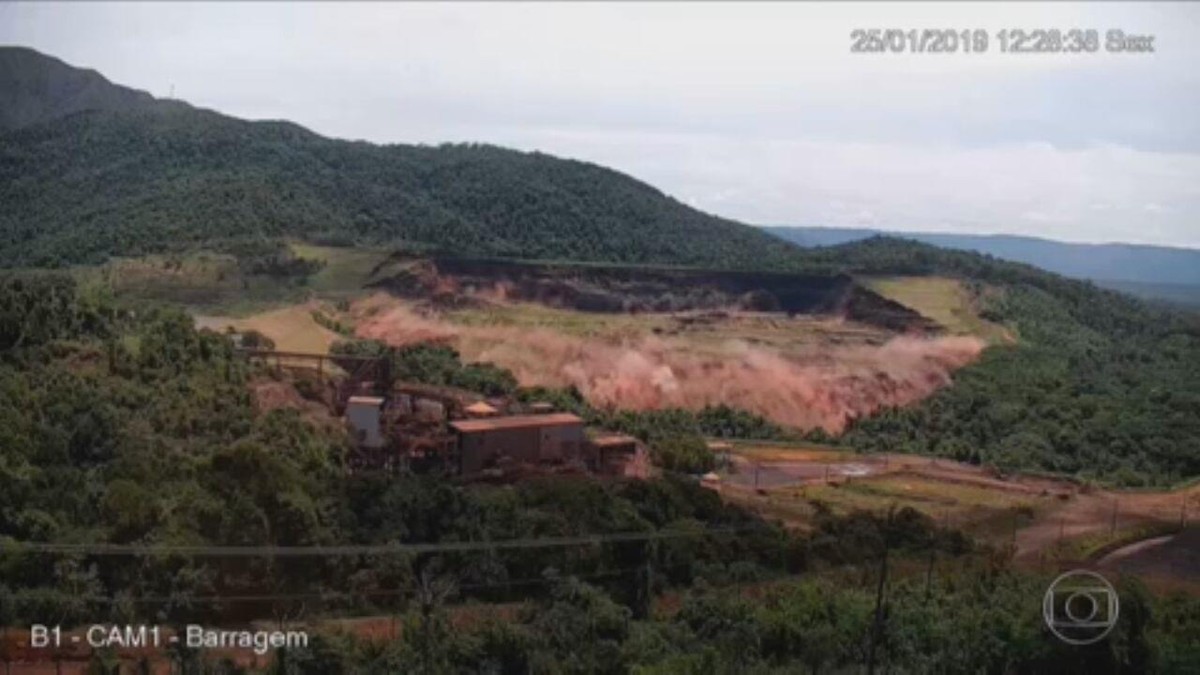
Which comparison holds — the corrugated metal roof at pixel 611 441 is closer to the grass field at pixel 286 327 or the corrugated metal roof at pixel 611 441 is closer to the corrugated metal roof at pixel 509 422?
the corrugated metal roof at pixel 509 422

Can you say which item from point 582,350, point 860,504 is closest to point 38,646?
point 860,504

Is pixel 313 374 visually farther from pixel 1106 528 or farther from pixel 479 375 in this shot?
pixel 1106 528

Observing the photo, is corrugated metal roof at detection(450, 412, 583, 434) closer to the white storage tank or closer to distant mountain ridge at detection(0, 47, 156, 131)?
the white storage tank

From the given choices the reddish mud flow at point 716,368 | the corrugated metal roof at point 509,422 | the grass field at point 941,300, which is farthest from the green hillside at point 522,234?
the corrugated metal roof at point 509,422

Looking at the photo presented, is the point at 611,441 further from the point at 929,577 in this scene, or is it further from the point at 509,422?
the point at 929,577

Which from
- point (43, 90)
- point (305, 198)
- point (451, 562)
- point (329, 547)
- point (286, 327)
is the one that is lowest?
point (451, 562)

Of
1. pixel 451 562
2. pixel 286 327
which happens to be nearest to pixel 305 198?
pixel 286 327
